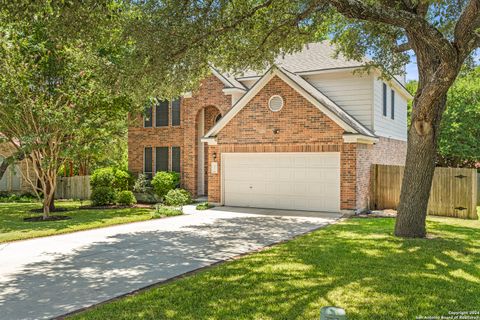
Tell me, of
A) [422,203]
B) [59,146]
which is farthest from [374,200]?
[59,146]

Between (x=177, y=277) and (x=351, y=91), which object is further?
(x=351, y=91)

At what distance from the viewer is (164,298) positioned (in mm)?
5832

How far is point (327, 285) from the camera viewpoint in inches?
249

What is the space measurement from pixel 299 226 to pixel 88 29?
7.93 m

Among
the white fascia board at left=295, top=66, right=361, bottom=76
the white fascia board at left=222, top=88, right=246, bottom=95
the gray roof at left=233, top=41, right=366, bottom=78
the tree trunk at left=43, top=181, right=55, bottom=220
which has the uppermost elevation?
the gray roof at left=233, top=41, right=366, bottom=78

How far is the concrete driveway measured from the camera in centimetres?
609

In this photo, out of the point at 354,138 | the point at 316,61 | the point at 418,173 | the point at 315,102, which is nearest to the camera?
the point at 418,173

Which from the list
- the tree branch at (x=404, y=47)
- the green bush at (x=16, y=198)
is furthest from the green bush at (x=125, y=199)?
the tree branch at (x=404, y=47)

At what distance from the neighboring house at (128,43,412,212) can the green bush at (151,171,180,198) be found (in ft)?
2.54

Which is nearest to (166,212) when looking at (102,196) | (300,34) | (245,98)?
(102,196)

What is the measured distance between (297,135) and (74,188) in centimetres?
1431

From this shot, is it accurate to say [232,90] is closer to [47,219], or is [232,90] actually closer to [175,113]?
[175,113]

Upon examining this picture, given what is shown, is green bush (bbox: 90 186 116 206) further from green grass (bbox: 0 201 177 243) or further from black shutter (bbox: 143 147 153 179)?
black shutter (bbox: 143 147 153 179)

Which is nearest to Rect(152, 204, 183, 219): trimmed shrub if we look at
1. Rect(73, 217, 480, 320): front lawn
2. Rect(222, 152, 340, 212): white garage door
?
Rect(222, 152, 340, 212): white garage door
